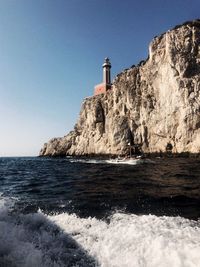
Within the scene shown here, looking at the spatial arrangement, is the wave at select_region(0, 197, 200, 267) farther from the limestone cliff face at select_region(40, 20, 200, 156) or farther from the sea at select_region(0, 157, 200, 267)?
the limestone cliff face at select_region(40, 20, 200, 156)

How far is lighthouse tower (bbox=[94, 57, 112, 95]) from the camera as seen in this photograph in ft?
313

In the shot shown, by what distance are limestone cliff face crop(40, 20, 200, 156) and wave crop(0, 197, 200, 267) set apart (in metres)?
48.8

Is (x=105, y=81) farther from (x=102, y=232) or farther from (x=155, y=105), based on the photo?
(x=102, y=232)

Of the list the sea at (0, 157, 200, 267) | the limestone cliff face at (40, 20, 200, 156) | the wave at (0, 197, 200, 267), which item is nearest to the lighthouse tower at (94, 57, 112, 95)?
the limestone cliff face at (40, 20, 200, 156)

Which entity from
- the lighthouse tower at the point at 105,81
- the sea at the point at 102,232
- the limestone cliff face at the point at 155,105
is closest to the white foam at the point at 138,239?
the sea at the point at 102,232

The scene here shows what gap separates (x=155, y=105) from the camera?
230 ft

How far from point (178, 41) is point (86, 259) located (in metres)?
64.5

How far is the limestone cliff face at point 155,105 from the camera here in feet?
194

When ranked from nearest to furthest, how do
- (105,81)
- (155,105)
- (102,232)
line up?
(102,232) < (155,105) < (105,81)

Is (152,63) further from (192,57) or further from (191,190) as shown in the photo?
(191,190)

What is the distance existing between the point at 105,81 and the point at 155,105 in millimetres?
31704

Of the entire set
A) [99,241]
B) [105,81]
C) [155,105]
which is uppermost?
[105,81]

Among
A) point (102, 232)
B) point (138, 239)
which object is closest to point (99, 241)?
point (102, 232)

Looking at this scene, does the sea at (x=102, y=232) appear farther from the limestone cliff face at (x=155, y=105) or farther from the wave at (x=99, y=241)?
the limestone cliff face at (x=155, y=105)
